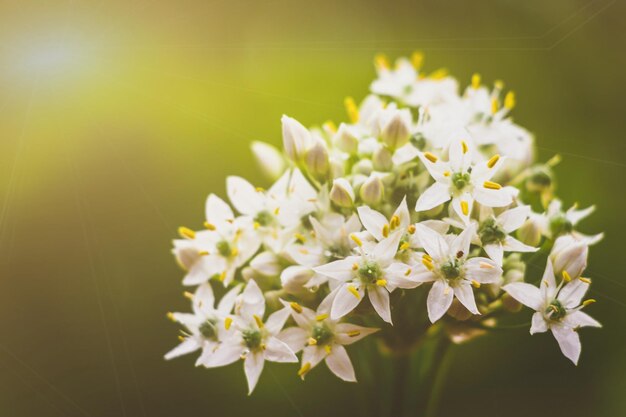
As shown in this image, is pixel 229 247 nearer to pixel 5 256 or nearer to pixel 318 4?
pixel 5 256

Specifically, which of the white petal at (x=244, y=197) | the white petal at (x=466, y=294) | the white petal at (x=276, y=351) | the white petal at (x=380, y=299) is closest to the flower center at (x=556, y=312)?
the white petal at (x=466, y=294)

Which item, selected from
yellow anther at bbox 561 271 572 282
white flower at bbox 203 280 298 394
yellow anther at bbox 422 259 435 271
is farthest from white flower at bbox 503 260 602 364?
white flower at bbox 203 280 298 394

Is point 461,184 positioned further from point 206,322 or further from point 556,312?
point 206,322

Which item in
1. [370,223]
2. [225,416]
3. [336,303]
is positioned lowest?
[225,416]

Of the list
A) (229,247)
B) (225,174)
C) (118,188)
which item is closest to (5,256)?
(118,188)

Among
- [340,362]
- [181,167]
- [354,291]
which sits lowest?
[340,362]

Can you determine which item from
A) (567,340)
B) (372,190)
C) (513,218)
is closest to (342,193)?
(372,190)

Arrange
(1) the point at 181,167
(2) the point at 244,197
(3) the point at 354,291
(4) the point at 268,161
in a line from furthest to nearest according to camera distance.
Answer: (1) the point at 181,167, (4) the point at 268,161, (2) the point at 244,197, (3) the point at 354,291
